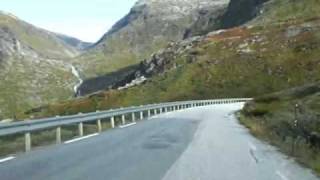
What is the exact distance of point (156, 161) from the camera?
15000mm

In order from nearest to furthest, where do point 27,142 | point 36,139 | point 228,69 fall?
point 27,142
point 36,139
point 228,69

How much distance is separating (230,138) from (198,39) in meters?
127

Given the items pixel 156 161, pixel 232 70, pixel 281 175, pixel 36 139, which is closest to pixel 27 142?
pixel 36 139

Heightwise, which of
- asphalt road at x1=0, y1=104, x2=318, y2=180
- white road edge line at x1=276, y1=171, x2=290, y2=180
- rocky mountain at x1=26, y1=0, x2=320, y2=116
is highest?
rocky mountain at x1=26, y1=0, x2=320, y2=116

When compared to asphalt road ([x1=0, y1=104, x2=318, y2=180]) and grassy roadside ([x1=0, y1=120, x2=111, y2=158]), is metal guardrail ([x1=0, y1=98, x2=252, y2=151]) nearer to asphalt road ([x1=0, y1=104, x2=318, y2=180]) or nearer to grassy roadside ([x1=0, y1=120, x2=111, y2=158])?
grassy roadside ([x1=0, y1=120, x2=111, y2=158])

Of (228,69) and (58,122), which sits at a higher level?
(228,69)

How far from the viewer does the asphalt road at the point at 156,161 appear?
12453 millimetres

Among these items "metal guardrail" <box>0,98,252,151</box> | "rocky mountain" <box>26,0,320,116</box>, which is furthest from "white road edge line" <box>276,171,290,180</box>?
"rocky mountain" <box>26,0,320,116</box>

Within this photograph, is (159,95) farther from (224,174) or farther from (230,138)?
(224,174)

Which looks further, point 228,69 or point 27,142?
point 228,69

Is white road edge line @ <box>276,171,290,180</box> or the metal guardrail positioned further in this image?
the metal guardrail

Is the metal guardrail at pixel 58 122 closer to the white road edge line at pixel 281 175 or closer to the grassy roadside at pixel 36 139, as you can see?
the grassy roadside at pixel 36 139

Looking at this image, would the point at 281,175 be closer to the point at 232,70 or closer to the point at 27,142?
the point at 27,142

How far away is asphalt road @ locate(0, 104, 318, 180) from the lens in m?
12.5
